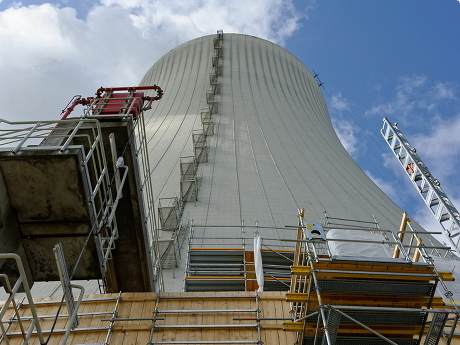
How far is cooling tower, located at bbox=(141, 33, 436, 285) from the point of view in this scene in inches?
357

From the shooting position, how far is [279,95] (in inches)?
603

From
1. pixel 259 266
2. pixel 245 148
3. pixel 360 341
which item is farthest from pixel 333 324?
pixel 245 148

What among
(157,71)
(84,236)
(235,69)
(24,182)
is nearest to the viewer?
(24,182)

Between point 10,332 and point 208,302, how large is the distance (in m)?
2.29

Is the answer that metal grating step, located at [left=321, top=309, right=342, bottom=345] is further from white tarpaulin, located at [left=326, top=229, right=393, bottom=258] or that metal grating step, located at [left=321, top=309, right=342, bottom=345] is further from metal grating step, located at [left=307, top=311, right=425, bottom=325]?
white tarpaulin, located at [left=326, top=229, right=393, bottom=258]

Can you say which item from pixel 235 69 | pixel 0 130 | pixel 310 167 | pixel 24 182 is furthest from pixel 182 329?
pixel 235 69

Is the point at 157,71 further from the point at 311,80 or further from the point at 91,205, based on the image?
the point at 91,205

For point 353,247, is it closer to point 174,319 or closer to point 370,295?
point 370,295

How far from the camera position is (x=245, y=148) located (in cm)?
1178

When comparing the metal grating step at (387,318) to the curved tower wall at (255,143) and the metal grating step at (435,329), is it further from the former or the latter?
the curved tower wall at (255,143)

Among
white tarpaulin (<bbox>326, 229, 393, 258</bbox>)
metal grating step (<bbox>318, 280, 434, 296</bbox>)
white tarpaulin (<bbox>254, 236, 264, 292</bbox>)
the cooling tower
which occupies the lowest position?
metal grating step (<bbox>318, 280, 434, 296</bbox>)

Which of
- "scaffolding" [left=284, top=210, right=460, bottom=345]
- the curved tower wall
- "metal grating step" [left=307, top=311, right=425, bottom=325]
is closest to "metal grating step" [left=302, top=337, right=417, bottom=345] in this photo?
"scaffolding" [left=284, top=210, right=460, bottom=345]

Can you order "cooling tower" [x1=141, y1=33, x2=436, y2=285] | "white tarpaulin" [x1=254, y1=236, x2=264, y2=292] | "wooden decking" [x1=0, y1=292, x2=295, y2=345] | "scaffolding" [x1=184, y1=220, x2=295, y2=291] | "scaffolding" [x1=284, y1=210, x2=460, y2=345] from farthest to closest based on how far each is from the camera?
"cooling tower" [x1=141, y1=33, x2=436, y2=285]
"scaffolding" [x1=184, y1=220, x2=295, y2=291]
"white tarpaulin" [x1=254, y1=236, x2=264, y2=292]
"wooden decking" [x1=0, y1=292, x2=295, y2=345]
"scaffolding" [x1=284, y1=210, x2=460, y2=345]

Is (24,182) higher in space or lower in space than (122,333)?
higher
